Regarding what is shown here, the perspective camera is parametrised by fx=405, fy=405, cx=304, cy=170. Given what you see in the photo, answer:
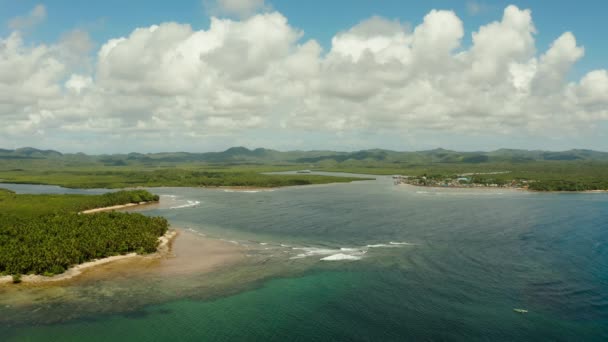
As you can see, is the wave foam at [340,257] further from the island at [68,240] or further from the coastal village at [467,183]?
the coastal village at [467,183]

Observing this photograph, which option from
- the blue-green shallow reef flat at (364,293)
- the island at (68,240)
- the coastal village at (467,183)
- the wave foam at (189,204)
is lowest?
the blue-green shallow reef flat at (364,293)

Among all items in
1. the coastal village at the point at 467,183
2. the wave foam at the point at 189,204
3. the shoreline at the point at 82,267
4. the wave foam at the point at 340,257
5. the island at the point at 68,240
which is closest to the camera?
the shoreline at the point at 82,267

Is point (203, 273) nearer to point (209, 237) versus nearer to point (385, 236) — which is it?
point (209, 237)

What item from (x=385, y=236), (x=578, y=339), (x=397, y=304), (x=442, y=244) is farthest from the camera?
(x=385, y=236)

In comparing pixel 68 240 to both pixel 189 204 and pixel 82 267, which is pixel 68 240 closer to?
pixel 82 267

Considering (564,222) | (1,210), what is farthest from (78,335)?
(564,222)

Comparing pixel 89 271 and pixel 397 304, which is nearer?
pixel 397 304

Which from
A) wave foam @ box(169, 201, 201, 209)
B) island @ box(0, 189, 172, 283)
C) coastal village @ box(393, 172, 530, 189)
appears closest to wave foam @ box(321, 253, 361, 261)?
island @ box(0, 189, 172, 283)

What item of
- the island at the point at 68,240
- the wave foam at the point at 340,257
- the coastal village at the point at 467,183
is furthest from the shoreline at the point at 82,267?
the coastal village at the point at 467,183

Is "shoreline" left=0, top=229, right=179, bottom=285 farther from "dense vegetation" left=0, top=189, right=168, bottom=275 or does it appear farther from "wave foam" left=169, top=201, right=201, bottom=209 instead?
"wave foam" left=169, top=201, right=201, bottom=209
